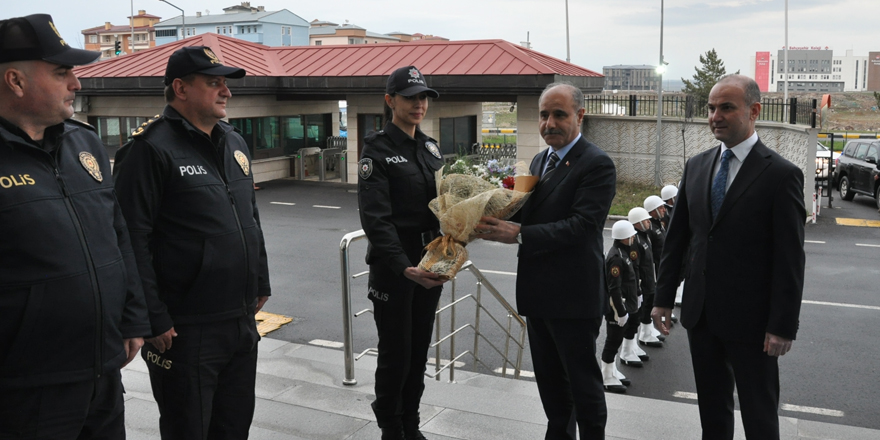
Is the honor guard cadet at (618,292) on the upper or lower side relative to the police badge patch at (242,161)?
lower

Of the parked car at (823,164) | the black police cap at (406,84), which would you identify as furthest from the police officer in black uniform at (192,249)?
the parked car at (823,164)

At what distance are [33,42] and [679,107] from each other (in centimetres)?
2153

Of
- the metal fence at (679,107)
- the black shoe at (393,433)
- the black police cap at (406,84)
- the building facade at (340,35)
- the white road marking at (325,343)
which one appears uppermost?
the building facade at (340,35)

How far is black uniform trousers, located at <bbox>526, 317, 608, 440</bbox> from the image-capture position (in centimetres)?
382

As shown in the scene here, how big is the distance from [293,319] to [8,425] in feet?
22.4

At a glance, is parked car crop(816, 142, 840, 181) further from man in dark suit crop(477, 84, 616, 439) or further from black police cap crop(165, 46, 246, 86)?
black police cap crop(165, 46, 246, 86)

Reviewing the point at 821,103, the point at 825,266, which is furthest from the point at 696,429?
the point at 821,103

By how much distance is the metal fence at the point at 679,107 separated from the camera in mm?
18672

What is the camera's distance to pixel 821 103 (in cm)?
1761

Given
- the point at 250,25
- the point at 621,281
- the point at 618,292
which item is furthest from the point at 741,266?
the point at 250,25

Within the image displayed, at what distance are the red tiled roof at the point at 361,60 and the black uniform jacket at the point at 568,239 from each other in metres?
17.0

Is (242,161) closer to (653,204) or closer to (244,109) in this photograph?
(653,204)

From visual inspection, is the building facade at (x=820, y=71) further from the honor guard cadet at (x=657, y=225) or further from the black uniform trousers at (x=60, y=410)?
the black uniform trousers at (x=60, y=410)

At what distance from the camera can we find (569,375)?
151 inches
